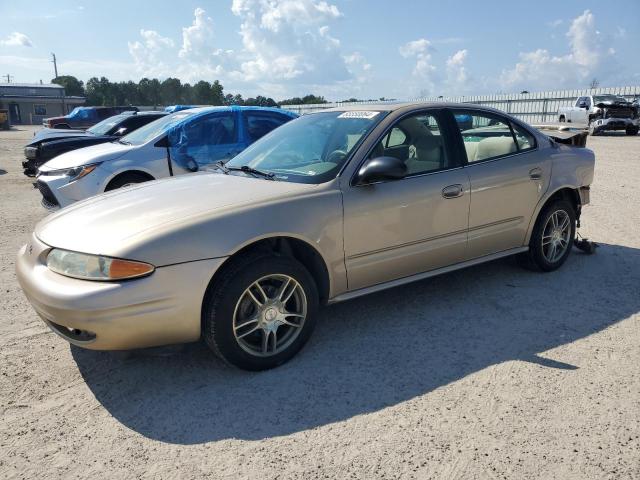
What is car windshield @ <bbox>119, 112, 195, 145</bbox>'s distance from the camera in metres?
7.36

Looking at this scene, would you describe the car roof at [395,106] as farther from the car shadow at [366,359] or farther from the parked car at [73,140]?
the parked car at [73,140]

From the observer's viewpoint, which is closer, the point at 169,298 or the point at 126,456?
the point at 126,456

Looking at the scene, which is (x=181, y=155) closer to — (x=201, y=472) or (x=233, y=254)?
(x=233, y=254)

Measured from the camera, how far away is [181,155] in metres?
7.21

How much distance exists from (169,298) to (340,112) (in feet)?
7.44

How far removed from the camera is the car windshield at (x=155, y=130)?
7.36 meters

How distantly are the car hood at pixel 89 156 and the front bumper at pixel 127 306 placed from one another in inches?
166

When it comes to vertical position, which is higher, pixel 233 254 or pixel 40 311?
pixel 233 254

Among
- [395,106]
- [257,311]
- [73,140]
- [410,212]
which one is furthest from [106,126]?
[257,311]

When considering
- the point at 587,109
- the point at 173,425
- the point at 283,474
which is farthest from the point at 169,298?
the point at 587,109

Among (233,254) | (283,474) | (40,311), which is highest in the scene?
(233,254)

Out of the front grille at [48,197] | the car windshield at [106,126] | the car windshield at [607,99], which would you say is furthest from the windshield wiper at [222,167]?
the car windshield at [607,99]

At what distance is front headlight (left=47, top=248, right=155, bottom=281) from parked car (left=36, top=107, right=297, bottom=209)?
3868 millimetres

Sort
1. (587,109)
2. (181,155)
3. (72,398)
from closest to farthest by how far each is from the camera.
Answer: (72,398)
(181,155)
(587,109)
